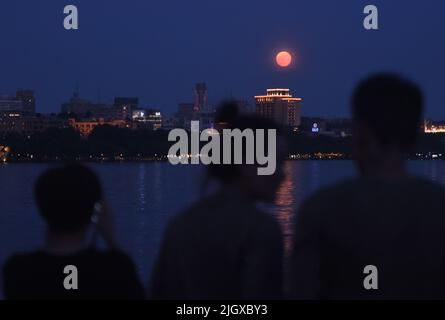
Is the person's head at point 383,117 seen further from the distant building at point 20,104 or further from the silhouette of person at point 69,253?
the distant building at point 20,104

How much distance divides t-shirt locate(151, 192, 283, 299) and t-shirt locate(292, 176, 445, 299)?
9 cm

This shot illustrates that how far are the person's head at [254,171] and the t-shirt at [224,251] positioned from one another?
45 mm

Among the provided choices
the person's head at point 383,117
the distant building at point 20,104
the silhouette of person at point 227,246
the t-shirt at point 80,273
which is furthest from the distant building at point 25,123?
the person's head at point 383,117

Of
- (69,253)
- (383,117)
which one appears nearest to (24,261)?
(69,253)

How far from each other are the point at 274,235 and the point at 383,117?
43 centimetres

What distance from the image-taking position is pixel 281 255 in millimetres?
2115

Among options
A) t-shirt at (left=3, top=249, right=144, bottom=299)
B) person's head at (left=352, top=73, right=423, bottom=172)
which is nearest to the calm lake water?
t-shirt at (left=3, top=249, right=144, bottom=299)

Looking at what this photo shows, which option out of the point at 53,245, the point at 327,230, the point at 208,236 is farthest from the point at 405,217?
the point at 53,245

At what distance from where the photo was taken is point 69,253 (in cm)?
222

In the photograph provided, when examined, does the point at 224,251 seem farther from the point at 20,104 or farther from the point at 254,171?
the point at 20,104

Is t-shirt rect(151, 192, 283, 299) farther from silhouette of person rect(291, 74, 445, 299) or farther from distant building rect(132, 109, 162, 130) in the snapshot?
distant building rect(132, 109, 162, 130)

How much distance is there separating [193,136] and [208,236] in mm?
97424

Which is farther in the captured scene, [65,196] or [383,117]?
[65,196]
